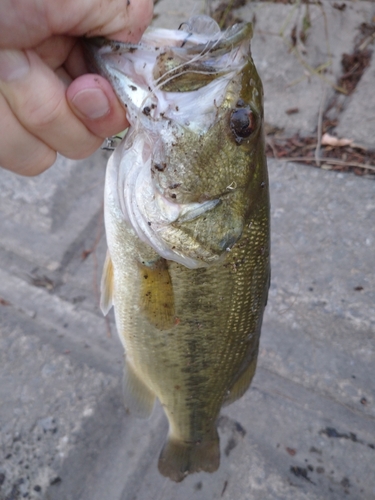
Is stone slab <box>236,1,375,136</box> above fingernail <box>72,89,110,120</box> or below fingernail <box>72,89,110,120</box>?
below

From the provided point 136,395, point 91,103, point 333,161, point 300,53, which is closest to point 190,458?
point 136,395

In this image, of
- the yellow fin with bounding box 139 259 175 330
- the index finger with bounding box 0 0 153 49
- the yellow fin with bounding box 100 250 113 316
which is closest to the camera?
the index finger with bounding box 0 0 153 49

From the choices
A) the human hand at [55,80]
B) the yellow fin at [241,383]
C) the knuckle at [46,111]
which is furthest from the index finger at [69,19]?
the yellow fin at [241,383]

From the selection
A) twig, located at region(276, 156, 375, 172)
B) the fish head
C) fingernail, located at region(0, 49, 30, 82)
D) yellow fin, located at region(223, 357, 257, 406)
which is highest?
fingernail, located at region(0, 49, 30, 82)

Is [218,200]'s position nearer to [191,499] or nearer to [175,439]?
[175,439]

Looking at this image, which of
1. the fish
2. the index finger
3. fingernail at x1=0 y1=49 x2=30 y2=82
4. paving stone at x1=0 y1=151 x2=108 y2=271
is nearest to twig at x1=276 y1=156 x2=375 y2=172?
paving stone at x1=0 y1=151 x2=108 y2=271

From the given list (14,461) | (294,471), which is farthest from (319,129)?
(14,461)

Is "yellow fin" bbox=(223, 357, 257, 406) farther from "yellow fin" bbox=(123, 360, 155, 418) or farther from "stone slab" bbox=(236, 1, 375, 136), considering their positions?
"stone slab" bbox=(236, 1, 375, 136)

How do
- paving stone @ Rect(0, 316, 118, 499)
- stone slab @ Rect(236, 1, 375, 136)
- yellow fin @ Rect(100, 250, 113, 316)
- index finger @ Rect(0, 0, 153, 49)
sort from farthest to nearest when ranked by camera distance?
stone slab @ Rect(236, 1, 375, 136) < paving stone @ Rect(0, 316, 118, 499) < yellow fin @ Rect(100, 250, 113, 316) < index finger @ Rect(0, 0, 153, 49)
